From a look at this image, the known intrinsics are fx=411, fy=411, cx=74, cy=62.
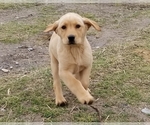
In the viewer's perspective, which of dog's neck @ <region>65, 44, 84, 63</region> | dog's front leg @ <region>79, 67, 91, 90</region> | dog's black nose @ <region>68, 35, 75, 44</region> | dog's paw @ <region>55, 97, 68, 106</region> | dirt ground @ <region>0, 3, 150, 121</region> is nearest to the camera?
dog's black nose @ <region>68, 35, 75, 44</region>

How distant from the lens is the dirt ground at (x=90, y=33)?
18.9 ft

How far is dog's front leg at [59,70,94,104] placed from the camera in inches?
146

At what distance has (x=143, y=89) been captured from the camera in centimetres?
470

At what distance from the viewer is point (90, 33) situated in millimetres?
7145

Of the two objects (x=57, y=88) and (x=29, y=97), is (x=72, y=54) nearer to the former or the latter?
(x=57, y=88)

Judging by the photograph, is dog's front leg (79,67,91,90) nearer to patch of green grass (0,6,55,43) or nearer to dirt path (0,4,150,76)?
dirt path (0,4,150,76)

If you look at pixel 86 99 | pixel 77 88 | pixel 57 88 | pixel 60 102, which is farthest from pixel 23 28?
pixel 86 99

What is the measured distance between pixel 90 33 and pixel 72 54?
3.14 meters

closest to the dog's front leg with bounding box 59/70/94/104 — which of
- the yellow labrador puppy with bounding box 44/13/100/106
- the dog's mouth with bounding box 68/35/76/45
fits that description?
the yellow labrador puppy with bounding box 44/13/100/106

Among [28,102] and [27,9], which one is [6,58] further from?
[27,9]

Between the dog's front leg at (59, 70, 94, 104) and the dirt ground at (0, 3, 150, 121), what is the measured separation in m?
0.64

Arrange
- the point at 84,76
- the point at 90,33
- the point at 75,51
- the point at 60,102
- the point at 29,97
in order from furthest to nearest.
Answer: the point at 90,33 → the point at 29,97 → the point at 60,102 → the point at 84,76 → the point at 75,51

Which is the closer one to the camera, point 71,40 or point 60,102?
point 71,40

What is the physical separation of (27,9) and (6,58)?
11.3ft
